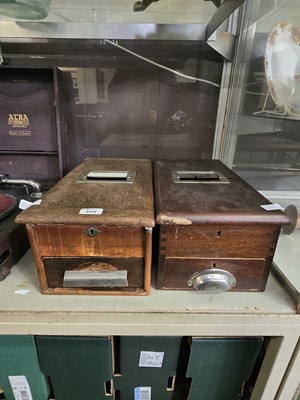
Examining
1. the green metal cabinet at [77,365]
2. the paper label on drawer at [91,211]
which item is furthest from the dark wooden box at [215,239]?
the green metal cabinet at [77,365]

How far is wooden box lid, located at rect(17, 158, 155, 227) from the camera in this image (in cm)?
48

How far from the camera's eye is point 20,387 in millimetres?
662

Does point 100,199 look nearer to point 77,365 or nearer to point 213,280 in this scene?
point 213,280

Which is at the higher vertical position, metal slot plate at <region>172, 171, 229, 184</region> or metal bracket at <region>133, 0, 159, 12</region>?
metal bracket at <region>133, 0, 159, 12</region>

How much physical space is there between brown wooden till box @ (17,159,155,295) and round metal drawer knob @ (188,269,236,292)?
116mm

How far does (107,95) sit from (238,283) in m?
0.88

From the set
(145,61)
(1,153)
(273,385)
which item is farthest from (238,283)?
(1,153)

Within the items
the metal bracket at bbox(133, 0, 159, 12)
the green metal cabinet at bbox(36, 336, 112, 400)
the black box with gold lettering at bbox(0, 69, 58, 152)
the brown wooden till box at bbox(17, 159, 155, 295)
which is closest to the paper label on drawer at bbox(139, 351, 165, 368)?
the green metal cabinet at bbox(36, 336, 112, 400)

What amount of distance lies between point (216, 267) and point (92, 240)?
0.92 ft

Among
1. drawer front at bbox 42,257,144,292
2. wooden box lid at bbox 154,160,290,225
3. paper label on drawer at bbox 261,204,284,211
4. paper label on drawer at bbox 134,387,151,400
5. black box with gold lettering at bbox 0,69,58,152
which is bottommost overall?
paper label on drawer at bbox 134,387,151,400

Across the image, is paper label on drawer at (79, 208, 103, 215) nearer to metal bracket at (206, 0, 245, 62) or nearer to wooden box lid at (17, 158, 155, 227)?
wooden box lid at (17, 158, 155, 227)

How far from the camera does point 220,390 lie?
2.25ft

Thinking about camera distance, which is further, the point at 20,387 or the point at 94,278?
the point at 20,387

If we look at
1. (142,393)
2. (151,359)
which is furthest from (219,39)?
(142,393)
